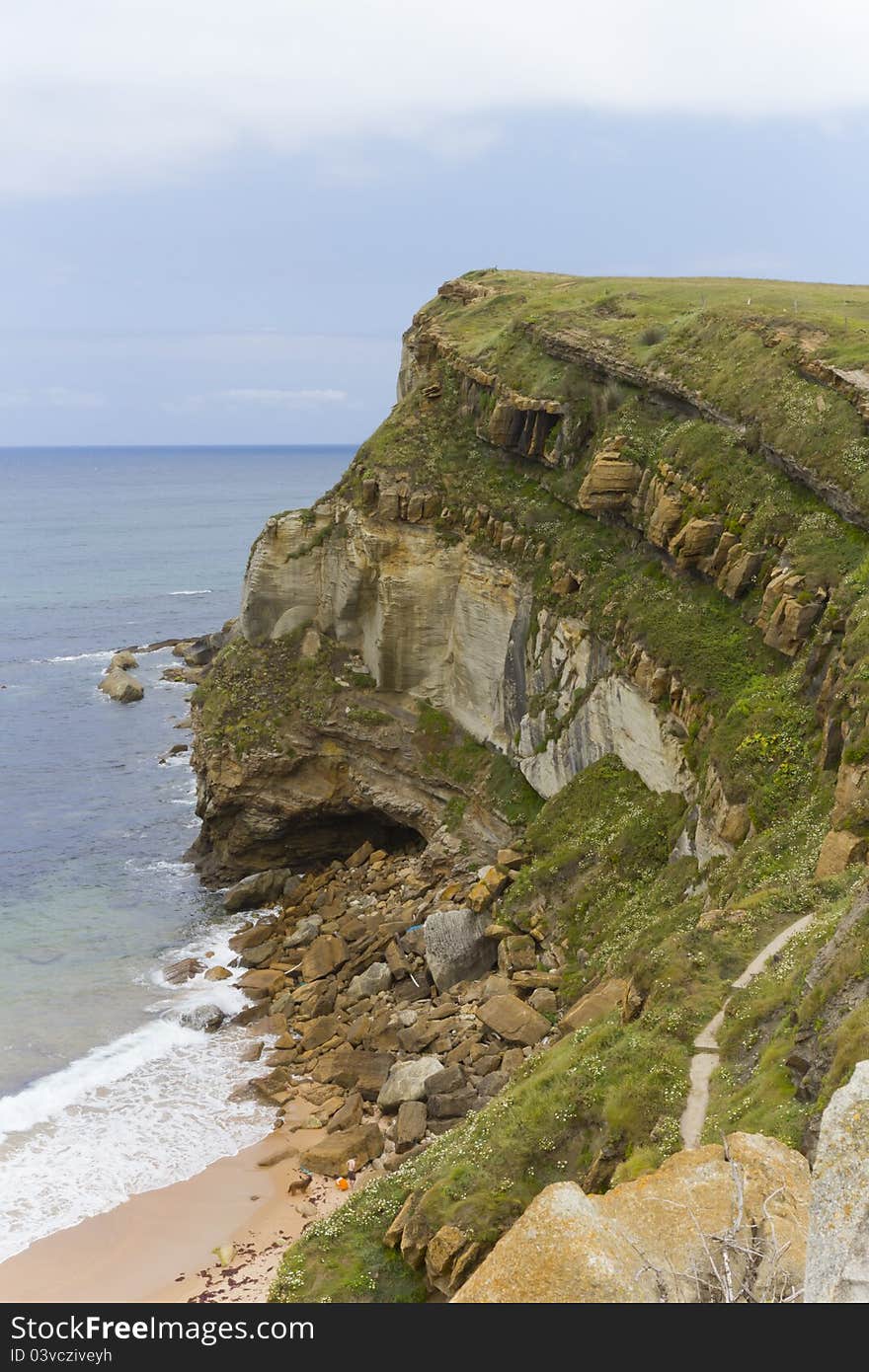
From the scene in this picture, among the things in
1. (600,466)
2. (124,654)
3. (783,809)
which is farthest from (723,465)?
(124,654)

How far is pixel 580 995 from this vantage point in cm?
2856

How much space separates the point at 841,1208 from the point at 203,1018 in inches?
1243

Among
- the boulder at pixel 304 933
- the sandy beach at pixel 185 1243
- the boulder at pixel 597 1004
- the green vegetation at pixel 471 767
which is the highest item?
the boulder at pixel 597 1004

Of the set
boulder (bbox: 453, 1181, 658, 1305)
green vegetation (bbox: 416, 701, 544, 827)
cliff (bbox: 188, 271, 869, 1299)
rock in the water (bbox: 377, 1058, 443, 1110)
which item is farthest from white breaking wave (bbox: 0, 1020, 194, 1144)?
boulder (bbox: 453, 1181, 658, 1305)

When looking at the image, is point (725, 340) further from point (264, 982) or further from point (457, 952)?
point (264, 982)

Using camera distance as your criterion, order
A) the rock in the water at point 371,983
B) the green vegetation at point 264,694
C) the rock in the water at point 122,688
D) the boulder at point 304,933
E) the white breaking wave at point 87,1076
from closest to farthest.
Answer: the white breaking wave at point 87,1076
the rock in the water at point 371,983
the boulder at point 304,933
the green vegetation at point 264,694
the rock in the water at point 122,688

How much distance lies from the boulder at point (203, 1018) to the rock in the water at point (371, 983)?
4491mm

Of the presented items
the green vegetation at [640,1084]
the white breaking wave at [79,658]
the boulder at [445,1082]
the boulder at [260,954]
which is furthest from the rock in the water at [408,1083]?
the white breaking wave at [79,658]

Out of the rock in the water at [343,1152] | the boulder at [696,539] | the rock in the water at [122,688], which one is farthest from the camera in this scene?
the rock in the water at [122,688]

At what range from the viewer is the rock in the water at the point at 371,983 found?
3634 centimetres

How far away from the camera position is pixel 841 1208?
817cm

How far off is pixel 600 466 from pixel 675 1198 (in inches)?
1297

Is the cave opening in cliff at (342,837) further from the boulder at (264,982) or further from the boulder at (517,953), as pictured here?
the boulder at (517,953)

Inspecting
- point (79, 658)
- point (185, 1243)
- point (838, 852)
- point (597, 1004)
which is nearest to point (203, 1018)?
point (185, 1243)
